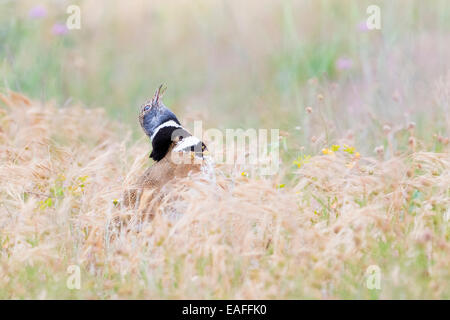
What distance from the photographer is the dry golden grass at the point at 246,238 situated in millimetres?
3906

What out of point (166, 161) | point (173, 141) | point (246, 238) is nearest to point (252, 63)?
point (173, 141)

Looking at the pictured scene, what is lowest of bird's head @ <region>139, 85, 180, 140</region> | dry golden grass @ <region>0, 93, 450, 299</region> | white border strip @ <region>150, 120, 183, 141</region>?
dry golden grass @ <region>0, 93, 450, 299</region>

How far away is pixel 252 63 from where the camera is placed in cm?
1062

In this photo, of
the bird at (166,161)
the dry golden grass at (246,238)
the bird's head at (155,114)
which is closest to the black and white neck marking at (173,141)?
the bird at (166,161)

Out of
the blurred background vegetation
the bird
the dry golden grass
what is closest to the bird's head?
the bird

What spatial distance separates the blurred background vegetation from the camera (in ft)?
23.4

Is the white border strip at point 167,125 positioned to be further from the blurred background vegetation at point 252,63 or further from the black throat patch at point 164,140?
the blurred background vegetation at point 252,63

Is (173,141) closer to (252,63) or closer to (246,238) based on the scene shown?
(246,238)

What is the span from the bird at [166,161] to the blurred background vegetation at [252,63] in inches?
44.1

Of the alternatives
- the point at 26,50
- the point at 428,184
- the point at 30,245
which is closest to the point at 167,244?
the point at 30,245

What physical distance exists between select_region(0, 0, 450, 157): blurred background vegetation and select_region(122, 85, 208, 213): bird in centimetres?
112

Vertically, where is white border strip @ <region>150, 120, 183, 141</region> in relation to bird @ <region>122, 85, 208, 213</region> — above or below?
above

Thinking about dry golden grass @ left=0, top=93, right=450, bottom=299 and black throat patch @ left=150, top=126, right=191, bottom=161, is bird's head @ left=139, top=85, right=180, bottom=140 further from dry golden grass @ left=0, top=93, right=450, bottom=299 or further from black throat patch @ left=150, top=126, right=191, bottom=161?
dry golden grass @ left=0, top=93, right=450, bottom=299
